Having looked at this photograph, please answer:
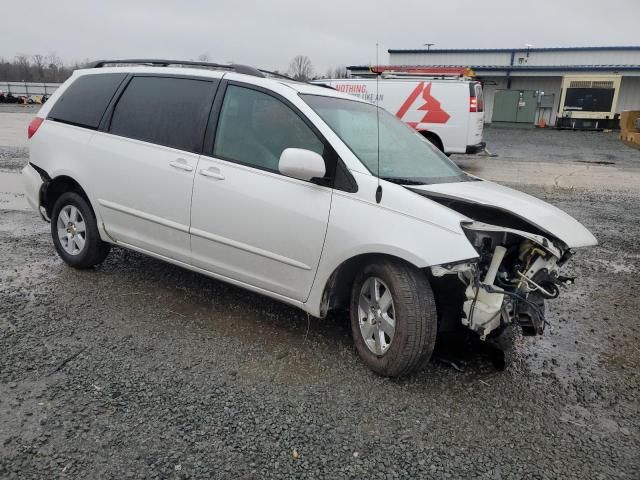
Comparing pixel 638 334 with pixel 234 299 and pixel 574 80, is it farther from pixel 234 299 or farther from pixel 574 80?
pixel 574 80

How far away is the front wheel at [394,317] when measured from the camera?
301 centimetres

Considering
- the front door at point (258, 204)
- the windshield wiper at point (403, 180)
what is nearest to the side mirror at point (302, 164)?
the front door at point (258, 204)

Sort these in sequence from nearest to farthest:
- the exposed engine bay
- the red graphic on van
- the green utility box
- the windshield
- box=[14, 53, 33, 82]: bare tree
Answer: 1. the exposed engine bay
2. the windshield
3. the red graphic on van
4. the green utility box
5. box=[14, 53, 33, 82]: bare tree

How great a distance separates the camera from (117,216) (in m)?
4.28

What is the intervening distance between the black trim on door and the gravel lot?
1.18 m

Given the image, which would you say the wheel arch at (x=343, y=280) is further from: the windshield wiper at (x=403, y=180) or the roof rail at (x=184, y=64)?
the roof rail at (x=184, y=64)

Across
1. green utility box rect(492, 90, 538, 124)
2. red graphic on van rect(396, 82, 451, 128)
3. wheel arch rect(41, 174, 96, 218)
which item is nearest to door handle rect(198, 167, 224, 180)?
wheel arch rect(41, 174, 96, 218)

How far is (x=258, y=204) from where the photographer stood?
349 centimetres

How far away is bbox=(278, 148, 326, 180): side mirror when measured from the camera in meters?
3.21

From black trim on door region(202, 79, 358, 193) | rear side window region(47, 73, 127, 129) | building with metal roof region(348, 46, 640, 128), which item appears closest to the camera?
black trim on door region(202, 79, 358, 193)

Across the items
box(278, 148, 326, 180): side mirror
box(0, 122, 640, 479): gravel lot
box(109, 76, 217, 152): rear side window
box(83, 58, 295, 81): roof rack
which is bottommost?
box(0, 122, 640, 479): gravel lot

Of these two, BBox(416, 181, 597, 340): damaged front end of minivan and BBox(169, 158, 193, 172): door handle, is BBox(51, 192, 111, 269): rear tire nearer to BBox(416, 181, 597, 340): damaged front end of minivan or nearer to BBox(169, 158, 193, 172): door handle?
BBox(169, 158, 193, 172): door handle

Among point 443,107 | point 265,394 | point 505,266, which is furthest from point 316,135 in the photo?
point 443,107

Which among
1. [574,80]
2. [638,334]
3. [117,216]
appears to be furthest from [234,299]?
[574,80]
